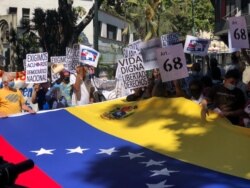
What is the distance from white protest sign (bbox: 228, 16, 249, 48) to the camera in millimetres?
9297

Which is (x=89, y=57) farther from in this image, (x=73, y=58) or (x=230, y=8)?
(x=230, y=8)

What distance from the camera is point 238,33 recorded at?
9.38 m

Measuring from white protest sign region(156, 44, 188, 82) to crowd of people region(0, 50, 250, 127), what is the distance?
23cm

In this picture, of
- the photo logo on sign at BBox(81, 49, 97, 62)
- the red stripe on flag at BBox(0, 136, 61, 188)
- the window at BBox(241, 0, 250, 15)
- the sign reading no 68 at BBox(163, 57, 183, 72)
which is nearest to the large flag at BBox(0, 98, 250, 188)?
the red stripe on flag at BBox(0, 136, 61, 188)

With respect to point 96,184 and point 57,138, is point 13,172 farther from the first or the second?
point 57,138

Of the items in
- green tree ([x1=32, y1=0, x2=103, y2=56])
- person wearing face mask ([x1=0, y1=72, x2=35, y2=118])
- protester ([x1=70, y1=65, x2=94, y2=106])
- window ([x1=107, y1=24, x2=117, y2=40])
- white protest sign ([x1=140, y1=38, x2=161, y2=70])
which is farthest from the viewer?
window ([x1=107, y1=24, x2=117, y2=40])

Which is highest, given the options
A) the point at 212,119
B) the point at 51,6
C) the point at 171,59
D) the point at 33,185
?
the point at 51,6

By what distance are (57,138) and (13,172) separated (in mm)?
4896

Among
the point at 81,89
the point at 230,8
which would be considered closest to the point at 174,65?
the point at 81,89

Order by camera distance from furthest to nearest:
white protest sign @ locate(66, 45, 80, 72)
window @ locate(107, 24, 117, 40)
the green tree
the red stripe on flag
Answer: window @ locate(107, 24, 117, 40) < the green tree < white protest sign @ locate(66, 45, 80, 72) < the red stripe on flag

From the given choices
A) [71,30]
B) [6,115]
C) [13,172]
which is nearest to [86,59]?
[6,115]

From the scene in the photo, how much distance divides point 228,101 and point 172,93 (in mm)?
1531

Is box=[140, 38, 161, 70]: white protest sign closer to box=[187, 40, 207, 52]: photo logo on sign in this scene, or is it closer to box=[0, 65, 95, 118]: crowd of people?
box=[0, 65, 95, 118]: crowd of people

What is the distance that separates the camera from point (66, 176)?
569cm
